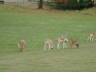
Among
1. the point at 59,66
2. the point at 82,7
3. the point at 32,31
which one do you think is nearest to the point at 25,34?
the point at 32,31

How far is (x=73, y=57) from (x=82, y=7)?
174ft

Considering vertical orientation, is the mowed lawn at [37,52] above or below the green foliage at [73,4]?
above

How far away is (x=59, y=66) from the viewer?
13789mm

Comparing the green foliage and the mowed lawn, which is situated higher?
the mowed lawn

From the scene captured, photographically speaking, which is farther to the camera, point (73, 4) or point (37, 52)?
point (73, 4)

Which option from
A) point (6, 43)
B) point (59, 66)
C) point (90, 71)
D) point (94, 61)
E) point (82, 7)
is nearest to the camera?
point (90, 71)

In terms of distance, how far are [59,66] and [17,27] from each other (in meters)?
25.9

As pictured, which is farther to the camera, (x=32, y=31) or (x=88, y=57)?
(x=32, y=31)

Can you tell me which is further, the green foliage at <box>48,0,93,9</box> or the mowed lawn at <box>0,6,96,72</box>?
the green foliage at <box>48,0,93,9</box>

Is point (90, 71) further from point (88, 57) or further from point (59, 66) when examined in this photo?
point (88, 57)

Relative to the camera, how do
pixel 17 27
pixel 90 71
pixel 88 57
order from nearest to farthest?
pixel 90 71 < pixel 88 57 < pixel 17 27

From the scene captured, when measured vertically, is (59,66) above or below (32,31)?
above

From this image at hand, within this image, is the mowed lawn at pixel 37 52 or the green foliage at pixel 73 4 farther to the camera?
the green foliage at pixel 73 4

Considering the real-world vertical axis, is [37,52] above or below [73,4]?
above
